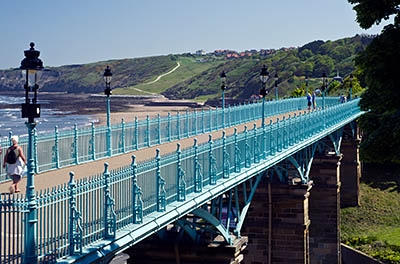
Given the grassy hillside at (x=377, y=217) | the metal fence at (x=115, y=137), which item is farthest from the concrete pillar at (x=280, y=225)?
the grassy hillside at (x=377, y=217)

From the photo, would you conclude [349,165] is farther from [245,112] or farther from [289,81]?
[289,81]

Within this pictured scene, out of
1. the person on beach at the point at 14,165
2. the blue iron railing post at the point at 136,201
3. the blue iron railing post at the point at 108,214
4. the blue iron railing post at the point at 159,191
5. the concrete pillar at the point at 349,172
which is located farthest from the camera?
the concrete pillar at the point at 349,172

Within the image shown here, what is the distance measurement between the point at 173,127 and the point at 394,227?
81.4ft

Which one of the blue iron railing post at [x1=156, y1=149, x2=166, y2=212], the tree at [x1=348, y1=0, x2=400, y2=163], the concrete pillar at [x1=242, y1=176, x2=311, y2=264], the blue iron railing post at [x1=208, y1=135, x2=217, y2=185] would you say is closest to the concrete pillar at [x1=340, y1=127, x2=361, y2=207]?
the concrete pillar at [x1=242, y1=176, x2=311, y2=264]

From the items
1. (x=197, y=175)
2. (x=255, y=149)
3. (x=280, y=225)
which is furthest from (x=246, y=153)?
(x=280, y=225)

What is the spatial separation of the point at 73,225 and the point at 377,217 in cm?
3994

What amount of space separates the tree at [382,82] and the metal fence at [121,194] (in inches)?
138

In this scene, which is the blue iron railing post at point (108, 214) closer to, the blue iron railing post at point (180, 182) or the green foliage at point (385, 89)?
the blue iron railing post at point (180, 182)

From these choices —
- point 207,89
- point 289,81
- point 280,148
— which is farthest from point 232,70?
point 280,148

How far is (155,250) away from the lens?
15641mm

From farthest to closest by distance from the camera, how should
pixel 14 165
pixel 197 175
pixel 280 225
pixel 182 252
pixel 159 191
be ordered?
pixel 280 225 → pixel 182 252 → pixel 197 175 → pixel 14 165 → pixel 159 191

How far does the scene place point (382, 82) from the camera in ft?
43.1

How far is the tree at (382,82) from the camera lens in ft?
42.7

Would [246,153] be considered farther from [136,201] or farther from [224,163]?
[136,201]
